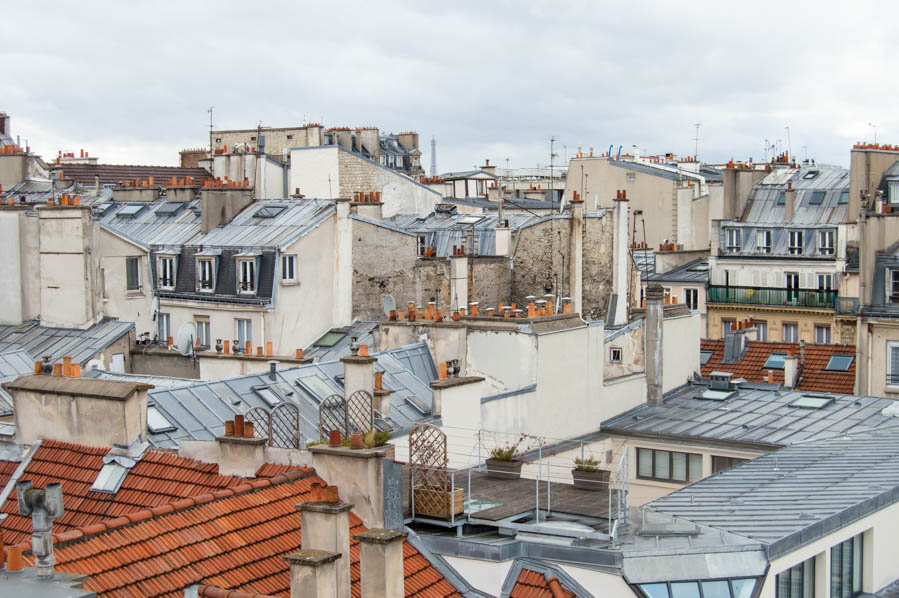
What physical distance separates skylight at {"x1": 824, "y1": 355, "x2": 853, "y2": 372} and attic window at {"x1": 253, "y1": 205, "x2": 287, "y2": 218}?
1797cm

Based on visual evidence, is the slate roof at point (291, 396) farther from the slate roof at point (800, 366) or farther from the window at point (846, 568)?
the slate roof at point (800, 366)

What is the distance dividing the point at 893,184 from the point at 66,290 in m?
32.2

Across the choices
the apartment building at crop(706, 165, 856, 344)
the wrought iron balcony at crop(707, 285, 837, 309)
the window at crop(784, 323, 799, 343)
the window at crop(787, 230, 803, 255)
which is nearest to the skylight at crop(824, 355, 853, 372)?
the apartment building at crop(706, 165, 856, 344)

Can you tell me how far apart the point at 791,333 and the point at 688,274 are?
605 cm

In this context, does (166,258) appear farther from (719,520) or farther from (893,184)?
(893,184)

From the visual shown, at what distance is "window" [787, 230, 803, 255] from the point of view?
174ft

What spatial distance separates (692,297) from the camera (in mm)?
54125

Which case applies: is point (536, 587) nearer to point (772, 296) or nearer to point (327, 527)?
point (327, 527)

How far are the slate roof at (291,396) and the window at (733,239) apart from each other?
3150 cm

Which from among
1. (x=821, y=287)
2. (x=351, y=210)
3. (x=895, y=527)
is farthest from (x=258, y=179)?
(x=895, y=527)

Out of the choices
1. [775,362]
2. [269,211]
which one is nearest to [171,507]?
[269,211]

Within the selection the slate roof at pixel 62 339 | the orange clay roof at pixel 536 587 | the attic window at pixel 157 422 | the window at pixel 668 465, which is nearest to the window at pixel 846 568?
the orange clay roof at pixel 536 587

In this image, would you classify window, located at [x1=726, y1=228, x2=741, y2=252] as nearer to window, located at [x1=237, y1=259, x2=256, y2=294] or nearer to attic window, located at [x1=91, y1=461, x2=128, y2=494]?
window, located at [x1=237, y1=259, x2=256, y2=294]

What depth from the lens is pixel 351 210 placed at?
117 feet
